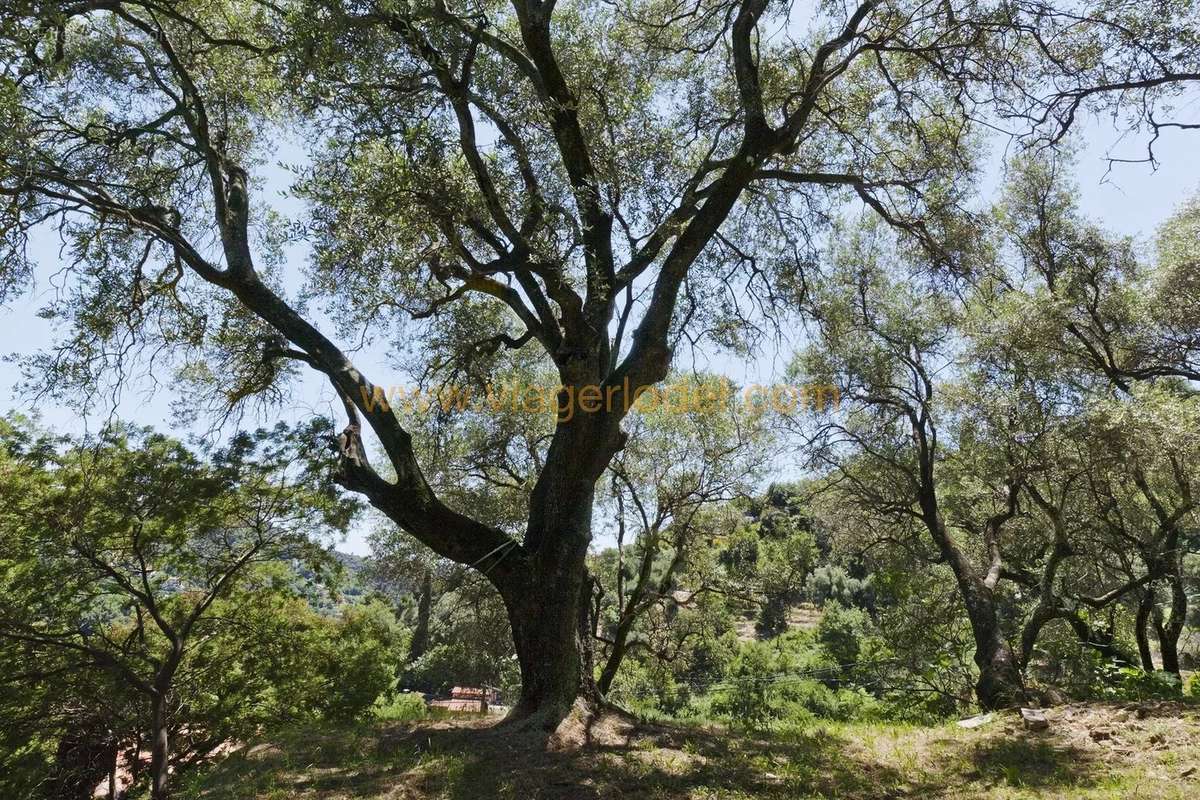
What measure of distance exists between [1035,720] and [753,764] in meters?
2.58

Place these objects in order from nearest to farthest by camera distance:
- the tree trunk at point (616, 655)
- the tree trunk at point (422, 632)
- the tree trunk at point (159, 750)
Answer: the tree trunk at point (159, 750)
the tree trunk at point (616, 655)
the tree trunk at point (422, 632)

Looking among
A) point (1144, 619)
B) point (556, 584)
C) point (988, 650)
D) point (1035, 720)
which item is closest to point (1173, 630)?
point (1144, 619)

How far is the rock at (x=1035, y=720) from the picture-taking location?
5.34 m

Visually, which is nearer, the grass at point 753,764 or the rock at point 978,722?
the grass at point 753,764

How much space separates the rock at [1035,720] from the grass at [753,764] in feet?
0.25

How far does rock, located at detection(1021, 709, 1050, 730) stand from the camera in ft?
17.5

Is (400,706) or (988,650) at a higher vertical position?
(988,650)

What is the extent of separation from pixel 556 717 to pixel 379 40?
6089 mm

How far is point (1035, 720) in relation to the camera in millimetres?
5383

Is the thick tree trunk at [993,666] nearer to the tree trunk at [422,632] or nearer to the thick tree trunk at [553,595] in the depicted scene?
the thick tree trunk at [553,595]

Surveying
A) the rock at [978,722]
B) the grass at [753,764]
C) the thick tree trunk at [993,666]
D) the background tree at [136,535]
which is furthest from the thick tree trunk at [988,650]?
the background tree at [136,535]

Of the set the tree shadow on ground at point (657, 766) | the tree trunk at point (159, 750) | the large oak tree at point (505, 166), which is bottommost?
the tree trunk at point (159, 750)

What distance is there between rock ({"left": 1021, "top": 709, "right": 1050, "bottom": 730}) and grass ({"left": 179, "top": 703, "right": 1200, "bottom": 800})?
0.08 m

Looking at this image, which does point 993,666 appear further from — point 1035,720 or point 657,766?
point 657,766
